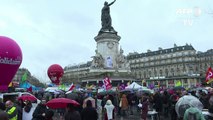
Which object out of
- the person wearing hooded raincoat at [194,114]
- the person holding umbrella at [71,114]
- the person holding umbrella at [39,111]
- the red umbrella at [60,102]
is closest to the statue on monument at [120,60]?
the person holding umbrella at [39,111]

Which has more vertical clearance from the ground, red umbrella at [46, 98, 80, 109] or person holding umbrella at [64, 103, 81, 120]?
red umbrella at [46, 98, 80, 109]

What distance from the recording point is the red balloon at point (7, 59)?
10297 millimetres

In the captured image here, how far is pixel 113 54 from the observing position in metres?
50.2

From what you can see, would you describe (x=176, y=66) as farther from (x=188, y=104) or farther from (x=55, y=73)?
(x=188, y=104)

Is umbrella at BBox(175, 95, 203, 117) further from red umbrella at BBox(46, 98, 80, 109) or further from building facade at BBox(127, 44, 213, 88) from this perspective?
building facade at BBox(127, 44, 213, 88)

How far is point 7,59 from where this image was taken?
411 inches

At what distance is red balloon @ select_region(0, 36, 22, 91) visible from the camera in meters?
10.3

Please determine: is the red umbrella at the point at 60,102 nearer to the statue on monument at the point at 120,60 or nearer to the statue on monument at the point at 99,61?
the statue on monument at the point at 99,61

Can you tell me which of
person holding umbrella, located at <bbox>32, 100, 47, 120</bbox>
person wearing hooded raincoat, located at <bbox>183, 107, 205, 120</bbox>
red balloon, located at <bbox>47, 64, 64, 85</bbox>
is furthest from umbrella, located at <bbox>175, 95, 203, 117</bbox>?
red balloon, located at <bbox>47, 64, 64, 85</bbox>

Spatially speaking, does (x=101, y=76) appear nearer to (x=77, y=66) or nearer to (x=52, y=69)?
(x=52, y=69)

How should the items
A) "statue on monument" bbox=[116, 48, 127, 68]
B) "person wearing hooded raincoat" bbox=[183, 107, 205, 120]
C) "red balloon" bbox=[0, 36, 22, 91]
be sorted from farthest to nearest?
"statue on monument" bbox=[116, 48, 127, 68], "red balloon" bbox=[0, 36, 22, 91], "person wearing hooded raincoat" bbox=[183, 107, 205, 120]

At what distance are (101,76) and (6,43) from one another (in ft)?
126

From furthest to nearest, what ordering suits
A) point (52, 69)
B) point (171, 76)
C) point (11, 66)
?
point (171, 76) → point (52, 69) → point (11, 66)

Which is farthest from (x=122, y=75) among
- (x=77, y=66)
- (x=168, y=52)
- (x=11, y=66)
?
(x=77, y=66)
